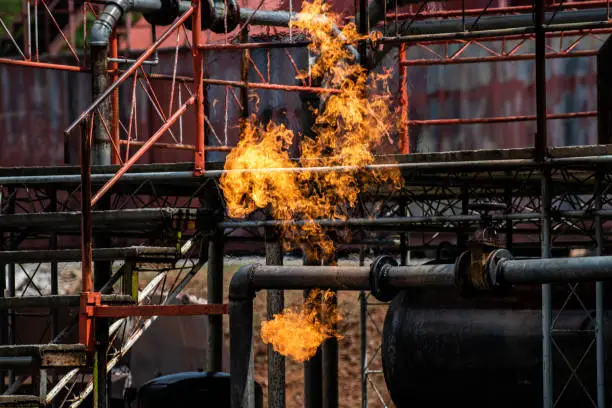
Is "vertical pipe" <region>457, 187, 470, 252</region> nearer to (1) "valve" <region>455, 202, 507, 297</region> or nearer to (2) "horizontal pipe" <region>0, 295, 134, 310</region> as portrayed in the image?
(1) "valve" <region>455, 202, 507, 297</region>

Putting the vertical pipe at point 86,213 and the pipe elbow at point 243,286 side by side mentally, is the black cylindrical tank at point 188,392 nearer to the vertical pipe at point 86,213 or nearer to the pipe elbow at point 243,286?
the pipe elbow at point 243,286

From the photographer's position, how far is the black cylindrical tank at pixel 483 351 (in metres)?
16.8

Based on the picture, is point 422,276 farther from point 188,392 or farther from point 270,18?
point 270,18

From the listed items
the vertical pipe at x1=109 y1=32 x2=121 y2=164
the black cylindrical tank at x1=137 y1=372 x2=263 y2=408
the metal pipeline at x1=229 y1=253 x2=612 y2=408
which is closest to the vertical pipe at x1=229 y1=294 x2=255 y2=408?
the metal pipeline at x1=229 y1=253 x2=612 y2=408

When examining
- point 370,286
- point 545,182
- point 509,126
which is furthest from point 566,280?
point 509,126

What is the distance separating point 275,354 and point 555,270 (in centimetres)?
969

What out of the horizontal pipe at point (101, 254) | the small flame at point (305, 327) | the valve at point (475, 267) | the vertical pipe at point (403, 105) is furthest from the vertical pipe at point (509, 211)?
the valve at point (475, 267)

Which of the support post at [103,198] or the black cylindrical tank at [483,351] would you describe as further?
the black cylindrical tank at [483,351]

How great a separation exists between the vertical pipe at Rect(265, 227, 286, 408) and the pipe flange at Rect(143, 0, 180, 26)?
554 centimetres

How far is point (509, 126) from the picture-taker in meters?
29.8

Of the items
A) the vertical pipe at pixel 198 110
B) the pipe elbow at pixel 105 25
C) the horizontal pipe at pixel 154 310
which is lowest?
the horizontal pipe at pixel 154 310

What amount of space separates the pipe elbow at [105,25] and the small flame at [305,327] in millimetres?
6121

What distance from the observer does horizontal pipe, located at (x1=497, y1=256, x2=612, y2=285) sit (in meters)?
12.4

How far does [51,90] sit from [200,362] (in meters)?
8.82
